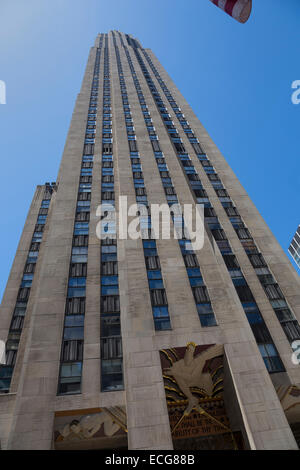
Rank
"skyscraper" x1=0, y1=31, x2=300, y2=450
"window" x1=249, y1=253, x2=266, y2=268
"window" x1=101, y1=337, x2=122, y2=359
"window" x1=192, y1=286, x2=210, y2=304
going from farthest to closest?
"window" x1=249, y1=253, x2=266, y2=268 → "window" x1=192, y1=286, x2=210, y2=304 → "window" x1=101, y1=337, x2=122, y2=359 → "skyscraper" x1=0, y1=31, x2=300, y2=450

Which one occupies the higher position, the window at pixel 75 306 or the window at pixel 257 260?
the window at pixel 257 260

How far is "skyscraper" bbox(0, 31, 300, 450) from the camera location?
64.4 feet

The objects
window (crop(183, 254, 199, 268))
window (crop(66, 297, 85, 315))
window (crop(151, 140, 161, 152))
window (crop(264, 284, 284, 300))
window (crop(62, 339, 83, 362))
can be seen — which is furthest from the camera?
window (crop(151, 140, 161, 152))

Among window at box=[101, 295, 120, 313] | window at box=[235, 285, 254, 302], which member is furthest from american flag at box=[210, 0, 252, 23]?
window at box=[101, 295, 120, 313]

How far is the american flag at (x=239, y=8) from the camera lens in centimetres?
1516

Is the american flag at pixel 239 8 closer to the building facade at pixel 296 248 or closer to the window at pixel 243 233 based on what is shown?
the window at pixel 243 233

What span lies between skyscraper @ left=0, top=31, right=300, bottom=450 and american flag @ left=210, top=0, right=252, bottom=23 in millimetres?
20545

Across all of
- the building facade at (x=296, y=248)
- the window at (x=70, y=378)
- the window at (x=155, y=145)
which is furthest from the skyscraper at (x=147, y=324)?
the building facade at (x=296, y=248)

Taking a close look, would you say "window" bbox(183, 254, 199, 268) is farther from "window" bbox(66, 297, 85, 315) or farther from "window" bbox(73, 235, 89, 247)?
"window" bbox(73, 235, 89, 247)

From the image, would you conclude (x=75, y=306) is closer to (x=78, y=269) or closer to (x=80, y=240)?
(x=78, y=269)

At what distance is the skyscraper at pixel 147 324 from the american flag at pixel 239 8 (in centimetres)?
2054

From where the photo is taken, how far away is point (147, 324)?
76.6ft

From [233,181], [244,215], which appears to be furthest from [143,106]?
[244,215]

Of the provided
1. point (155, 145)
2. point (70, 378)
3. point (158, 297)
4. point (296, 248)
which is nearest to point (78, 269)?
point (158, 297)
